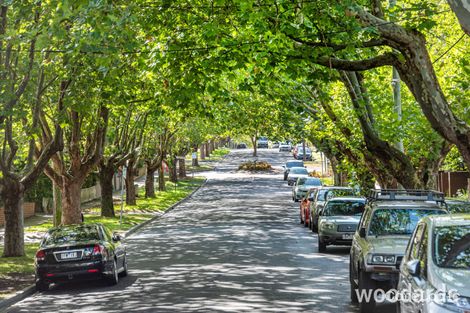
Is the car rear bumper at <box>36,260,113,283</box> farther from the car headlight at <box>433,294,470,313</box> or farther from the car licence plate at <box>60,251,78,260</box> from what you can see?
the car headlight at <box>433,294,470,313</box>

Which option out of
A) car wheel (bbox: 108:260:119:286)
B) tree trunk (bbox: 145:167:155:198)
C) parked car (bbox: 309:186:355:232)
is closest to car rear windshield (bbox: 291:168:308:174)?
tree trunk (bbox: 145:167:155:198)

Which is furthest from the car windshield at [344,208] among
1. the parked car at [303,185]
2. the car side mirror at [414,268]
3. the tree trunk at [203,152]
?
the tree trunk at [203,152]

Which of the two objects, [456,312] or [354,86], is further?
[354,86]

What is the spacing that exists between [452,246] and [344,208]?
15.6 meters

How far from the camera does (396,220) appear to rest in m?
14.0

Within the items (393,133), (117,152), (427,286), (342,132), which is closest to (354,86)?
(393,133)

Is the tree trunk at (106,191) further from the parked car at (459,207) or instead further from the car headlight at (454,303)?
the car headlight at (454,303)

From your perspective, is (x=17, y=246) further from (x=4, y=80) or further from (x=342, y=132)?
(x=342, y=132)

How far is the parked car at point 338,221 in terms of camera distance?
22484 mm

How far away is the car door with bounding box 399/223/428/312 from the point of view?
843 centimetres

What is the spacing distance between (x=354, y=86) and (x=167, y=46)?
738 cm

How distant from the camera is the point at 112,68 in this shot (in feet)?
62.8

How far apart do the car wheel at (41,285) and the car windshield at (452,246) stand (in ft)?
34.4

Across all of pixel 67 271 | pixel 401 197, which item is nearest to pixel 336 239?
pixel 401 197
